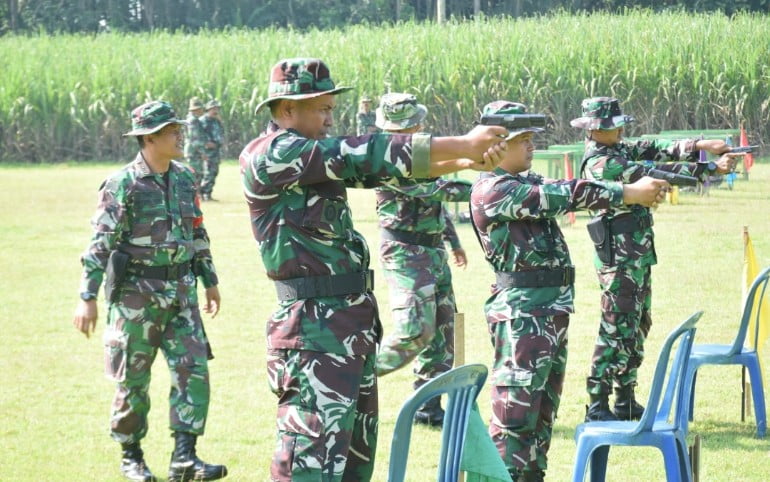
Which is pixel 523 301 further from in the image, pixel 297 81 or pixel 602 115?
pixel 602 115

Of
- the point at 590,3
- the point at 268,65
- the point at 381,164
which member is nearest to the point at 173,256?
the point at 381,164

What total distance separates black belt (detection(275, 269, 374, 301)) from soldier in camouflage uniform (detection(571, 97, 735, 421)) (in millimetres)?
Result: 3640

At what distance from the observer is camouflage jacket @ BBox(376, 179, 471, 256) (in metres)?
7.82

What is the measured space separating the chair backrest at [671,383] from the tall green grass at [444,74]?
82.7 feet

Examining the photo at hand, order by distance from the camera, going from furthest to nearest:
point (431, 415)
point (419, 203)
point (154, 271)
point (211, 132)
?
point (211, 132) < point (431, 415) < point (419, 203) < point (154, 271)

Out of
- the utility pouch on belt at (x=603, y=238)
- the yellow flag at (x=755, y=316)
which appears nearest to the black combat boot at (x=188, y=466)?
the utility pouch on belt at (x=603, y=238)

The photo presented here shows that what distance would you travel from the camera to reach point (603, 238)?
325 inches

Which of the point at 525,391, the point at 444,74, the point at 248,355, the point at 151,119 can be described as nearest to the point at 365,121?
the point at 444,74

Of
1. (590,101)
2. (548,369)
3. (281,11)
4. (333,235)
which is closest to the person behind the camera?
(333,235)

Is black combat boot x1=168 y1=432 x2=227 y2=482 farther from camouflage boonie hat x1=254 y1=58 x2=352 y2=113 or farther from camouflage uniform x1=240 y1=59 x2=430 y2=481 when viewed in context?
camouflage boonie hat x1=254 y1=58 x2=352 y2=113

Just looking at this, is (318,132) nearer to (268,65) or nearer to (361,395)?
(361,395)

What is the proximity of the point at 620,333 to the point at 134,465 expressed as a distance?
3315mm

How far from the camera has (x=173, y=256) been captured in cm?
704

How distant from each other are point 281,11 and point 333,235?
60.1 metres
